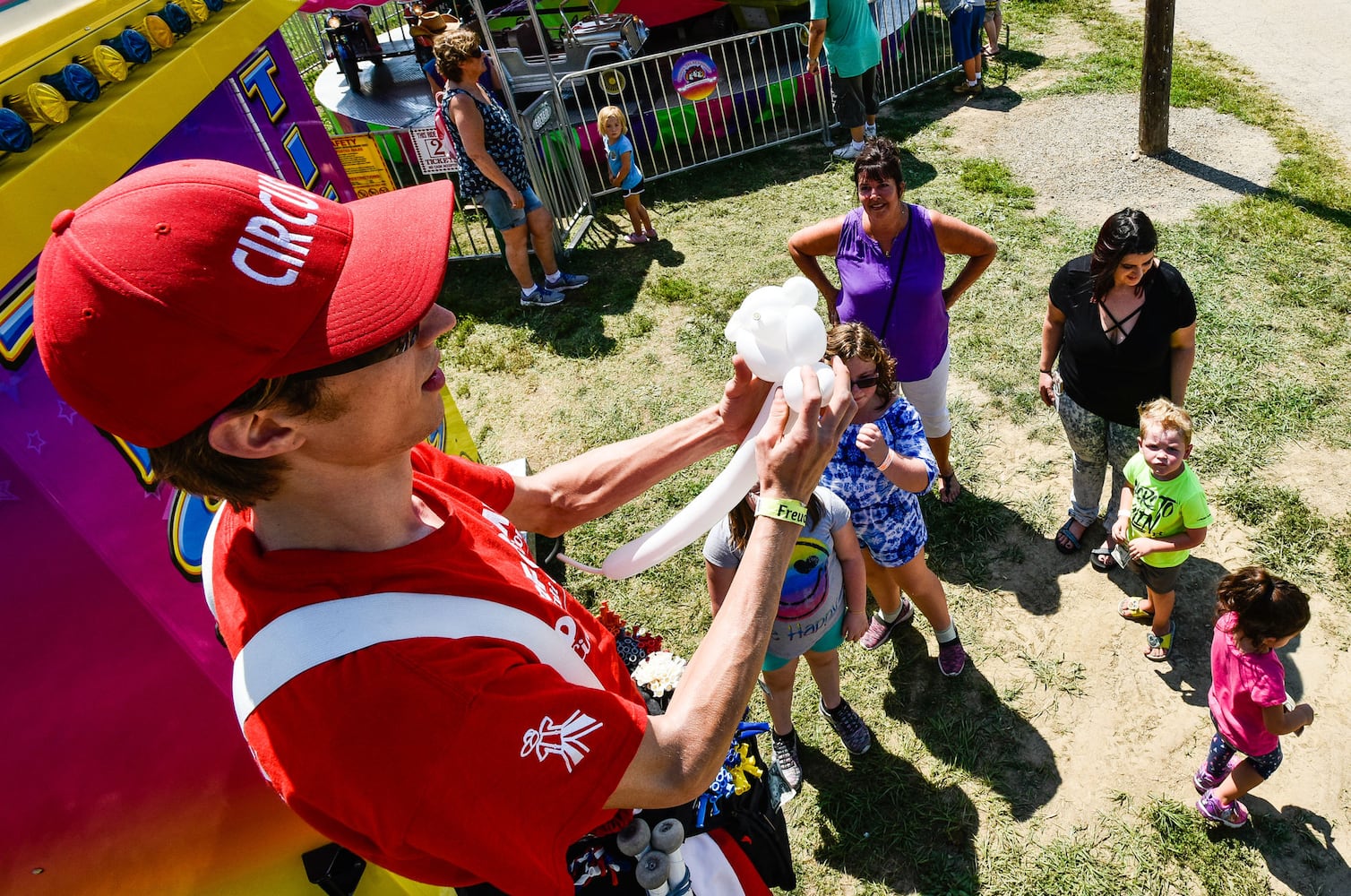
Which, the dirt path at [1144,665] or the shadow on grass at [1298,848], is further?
the dirt path at [1144,665]

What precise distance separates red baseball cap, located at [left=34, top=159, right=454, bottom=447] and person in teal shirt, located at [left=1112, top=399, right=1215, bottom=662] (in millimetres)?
3244

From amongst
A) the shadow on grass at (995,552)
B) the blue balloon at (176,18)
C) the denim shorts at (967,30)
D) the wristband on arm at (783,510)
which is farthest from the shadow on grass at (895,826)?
the denim shorts at (967,30)

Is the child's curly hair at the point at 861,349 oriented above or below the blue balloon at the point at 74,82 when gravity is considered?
below

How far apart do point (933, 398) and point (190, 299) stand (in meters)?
3.87

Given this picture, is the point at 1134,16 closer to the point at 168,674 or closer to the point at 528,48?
the point at 528,48

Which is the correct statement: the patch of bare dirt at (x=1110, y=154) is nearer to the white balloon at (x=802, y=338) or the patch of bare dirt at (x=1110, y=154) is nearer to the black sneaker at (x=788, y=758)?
the black sneaker at (x=788, y=758)

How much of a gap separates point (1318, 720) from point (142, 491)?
14.4 ft

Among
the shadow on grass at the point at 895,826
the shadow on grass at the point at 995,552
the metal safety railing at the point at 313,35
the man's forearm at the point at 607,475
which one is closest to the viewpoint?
the man's forearm at the point at 607,475

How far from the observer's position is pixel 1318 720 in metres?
3.41

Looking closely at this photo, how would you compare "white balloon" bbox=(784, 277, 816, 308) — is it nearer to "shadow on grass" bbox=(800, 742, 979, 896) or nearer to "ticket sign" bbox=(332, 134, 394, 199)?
"shadow on grass" bbox=(800, 742, 979, 896)

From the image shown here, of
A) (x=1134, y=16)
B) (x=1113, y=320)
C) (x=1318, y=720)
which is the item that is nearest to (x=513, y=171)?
(x=1113, y=320)

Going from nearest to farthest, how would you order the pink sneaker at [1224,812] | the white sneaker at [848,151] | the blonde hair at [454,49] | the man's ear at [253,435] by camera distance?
the man's ear at [253,435] → the pink sneaker at [1224,812] → the blonde hair at [454,49] → the white sneaker at [848,151]

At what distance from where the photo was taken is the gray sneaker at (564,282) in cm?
738

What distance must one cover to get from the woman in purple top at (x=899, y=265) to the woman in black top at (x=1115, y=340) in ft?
1.74
